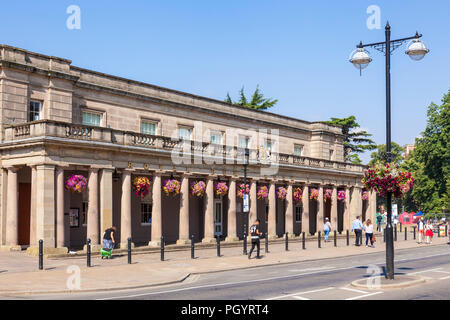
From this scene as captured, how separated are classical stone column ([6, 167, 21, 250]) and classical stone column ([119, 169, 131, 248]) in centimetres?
538

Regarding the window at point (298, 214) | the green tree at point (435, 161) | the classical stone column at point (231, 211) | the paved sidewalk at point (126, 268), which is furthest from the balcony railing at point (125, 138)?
the green tree at point (435, 161)

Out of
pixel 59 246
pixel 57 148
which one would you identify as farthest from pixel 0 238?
pixel 57 148

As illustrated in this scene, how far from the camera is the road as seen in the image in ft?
48.2

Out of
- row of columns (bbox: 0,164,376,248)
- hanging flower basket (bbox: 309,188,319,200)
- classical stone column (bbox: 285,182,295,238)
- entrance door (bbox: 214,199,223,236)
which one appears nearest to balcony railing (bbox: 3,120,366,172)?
row of columns (bbox: 0,164,376,248)

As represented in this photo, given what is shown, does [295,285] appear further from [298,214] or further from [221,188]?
[298,214]

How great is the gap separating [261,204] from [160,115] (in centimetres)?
1385

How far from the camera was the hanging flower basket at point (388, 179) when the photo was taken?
56.3 ft

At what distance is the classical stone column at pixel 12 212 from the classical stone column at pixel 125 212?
212 inches

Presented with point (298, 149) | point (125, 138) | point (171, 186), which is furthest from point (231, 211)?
point (298, 149)

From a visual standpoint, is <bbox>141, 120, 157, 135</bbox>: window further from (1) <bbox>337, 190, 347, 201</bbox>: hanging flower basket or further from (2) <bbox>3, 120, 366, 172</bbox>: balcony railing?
(1) <bbox>337, 190, 347, 201</bbox>: hanging flower basket

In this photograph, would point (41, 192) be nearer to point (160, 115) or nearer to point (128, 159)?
point (128, 159)

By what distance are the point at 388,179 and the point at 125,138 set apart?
16775 mm

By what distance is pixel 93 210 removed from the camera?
93.1ft

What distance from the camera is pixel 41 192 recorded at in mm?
26344
